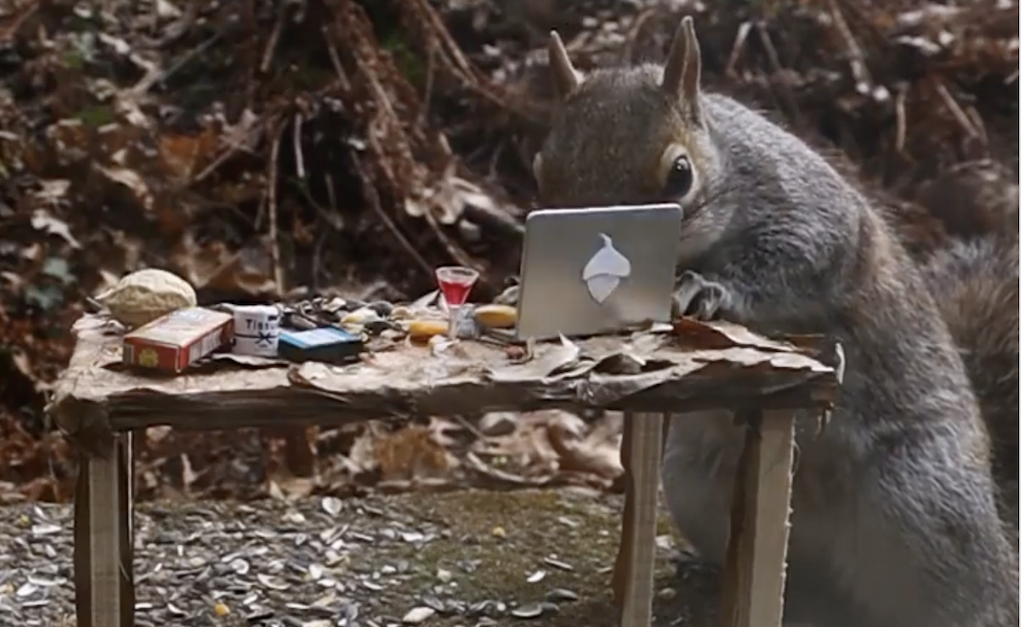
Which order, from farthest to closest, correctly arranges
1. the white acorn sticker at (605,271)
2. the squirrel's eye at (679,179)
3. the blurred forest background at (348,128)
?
the blurred forest background at (348,128), the squirrel's eye at (679,179), the white acorn sticker at (605,271)

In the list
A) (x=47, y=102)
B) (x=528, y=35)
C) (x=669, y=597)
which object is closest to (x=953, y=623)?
(x=669, y=597)

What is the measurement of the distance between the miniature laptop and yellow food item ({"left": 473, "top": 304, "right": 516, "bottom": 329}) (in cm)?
4

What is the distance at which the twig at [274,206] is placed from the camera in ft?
5.74

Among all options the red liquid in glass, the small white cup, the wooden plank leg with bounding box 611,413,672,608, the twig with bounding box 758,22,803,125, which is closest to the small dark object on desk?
the small white cup

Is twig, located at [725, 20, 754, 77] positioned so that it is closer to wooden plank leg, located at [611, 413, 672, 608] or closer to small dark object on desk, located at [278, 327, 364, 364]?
wooden plank leg, located at [611, 413, 672, 608]

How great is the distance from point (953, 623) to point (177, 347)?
0.84 metres

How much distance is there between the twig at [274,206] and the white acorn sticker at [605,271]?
647 mm

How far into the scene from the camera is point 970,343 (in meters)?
1.67

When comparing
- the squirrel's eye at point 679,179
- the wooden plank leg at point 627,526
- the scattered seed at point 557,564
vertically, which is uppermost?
the squirrel's eye at point 679,179

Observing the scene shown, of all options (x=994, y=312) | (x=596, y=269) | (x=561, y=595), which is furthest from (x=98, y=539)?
(x=994, y=312)

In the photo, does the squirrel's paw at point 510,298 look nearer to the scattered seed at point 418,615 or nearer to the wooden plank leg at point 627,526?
the wooden plank leg at point 627,526

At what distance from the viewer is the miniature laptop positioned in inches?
46.1

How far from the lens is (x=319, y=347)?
1.17m

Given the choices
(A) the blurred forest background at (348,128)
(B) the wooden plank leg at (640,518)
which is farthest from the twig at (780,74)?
(B) the wooden plank leg at (640,518)
